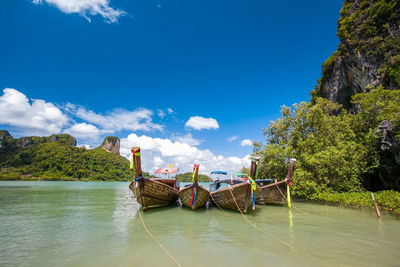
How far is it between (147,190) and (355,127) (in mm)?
20083

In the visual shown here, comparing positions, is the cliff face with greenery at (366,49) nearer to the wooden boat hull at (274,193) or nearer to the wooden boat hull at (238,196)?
the wooden boat hull at (274,193)

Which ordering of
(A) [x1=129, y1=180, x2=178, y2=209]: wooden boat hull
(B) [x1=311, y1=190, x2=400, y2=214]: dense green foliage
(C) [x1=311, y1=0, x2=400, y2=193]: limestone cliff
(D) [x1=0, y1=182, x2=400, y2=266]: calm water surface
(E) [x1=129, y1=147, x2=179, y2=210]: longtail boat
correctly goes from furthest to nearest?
1. (C) [x1=311, y1=0, x2=400, y2=193]: limestone cliff
2. (A) [x1=129, y1=180, x2=178, y2=209]: wooden boat hull
3. (B) [x1=311, y1=190, x2=400, y2=214]: dense green foliage
4. (E) [x1=129, y1=147, x2=179, y2=210]: longtail boat
5. (D) [x1=0, y1=182, x2=400, y2=266]: calm water surface

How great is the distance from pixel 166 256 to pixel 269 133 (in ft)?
63.7

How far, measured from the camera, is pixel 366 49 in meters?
20.9

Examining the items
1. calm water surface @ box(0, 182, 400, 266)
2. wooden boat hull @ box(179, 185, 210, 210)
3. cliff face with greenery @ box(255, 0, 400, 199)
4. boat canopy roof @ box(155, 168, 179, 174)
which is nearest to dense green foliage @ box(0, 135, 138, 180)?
boat canopy roof @ box(155, 168, 179, 174)

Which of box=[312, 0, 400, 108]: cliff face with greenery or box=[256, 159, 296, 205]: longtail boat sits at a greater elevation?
box=[312, 0, 400, 108]: cliff face with greenery

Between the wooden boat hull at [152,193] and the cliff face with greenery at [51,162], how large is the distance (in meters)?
86.8

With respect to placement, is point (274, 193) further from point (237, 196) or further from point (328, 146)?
point (328, 146)

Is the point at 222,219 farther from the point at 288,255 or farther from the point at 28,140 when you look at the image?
the point at 28,140

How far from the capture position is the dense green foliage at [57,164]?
7962 cm

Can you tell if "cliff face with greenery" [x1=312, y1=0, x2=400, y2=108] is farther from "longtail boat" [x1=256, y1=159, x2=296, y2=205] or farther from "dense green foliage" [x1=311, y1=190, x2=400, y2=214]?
"longtail boat" [x1=256, y1=159, x2=296, y2=205]

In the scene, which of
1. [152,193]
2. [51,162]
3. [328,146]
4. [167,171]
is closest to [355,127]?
[328,146]

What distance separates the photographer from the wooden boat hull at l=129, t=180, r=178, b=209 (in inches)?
427

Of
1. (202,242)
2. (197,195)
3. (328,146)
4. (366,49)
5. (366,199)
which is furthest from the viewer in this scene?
(366,49)
